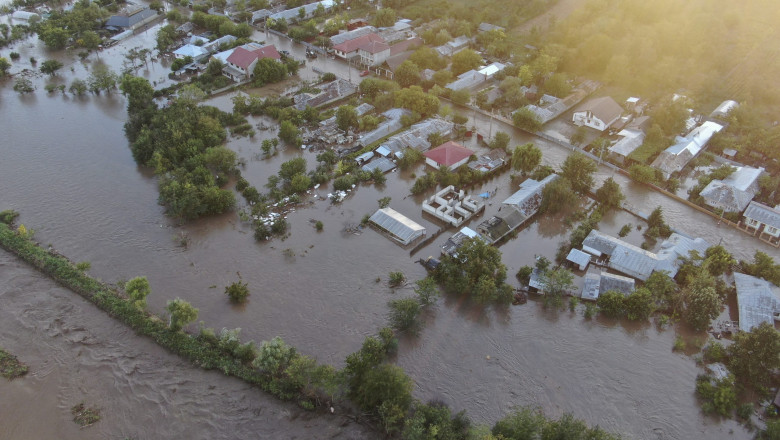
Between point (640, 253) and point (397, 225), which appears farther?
point (397, 225)

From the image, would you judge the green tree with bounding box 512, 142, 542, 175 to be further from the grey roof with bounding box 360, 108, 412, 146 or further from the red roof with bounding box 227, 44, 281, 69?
the red roof with bounding box 227, 44, 281, 69

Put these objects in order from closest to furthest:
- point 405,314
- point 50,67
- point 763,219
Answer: point 405,314 → point 763,219 → point 50,67

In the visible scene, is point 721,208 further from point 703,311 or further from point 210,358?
point 210,358

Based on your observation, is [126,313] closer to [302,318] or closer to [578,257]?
[302,318]

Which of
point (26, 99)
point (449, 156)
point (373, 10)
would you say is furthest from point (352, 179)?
point (373, 10)

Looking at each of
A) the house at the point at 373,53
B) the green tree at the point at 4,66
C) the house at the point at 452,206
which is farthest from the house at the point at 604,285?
the green tree at the point at 4,66

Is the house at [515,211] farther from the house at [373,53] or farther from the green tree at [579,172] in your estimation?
the house at [373,53]

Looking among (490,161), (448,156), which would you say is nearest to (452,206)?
(448,156)
